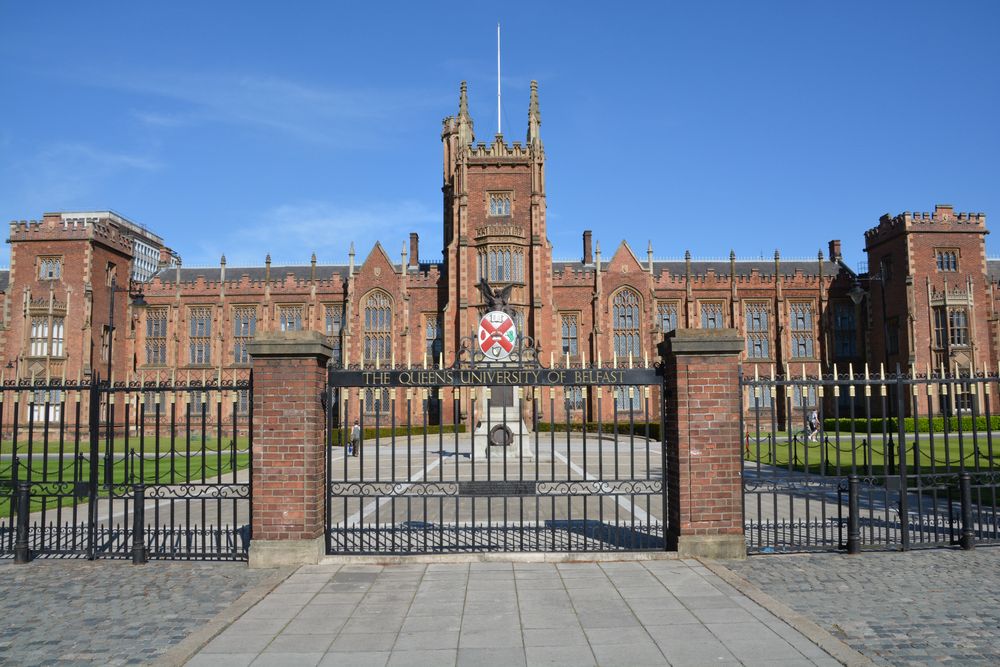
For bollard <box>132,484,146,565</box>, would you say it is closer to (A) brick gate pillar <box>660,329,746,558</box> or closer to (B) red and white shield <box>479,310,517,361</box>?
(A) brick gate pillar <box>660,329,746,558</box>

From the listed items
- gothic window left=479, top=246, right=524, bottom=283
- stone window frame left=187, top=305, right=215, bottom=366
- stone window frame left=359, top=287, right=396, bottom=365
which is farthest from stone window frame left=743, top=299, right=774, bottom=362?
stone window frame left=187, top=305, right=215, bottom=366

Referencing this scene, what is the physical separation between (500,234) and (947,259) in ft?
89.4

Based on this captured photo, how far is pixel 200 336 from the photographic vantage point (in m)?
48.5

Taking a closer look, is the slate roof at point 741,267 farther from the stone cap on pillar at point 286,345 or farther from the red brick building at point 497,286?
the stone cap on pillar at point 286,345

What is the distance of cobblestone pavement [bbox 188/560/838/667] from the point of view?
17.9 feet

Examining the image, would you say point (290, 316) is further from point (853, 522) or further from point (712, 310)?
point (853, 522)

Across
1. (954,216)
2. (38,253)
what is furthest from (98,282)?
(954,216)

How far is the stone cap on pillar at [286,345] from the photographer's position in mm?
8641

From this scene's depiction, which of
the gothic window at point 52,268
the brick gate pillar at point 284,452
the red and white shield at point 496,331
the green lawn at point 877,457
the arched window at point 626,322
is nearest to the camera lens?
the brick gate pillar at point 284,452

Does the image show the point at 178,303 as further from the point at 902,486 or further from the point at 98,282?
the point at 902,486

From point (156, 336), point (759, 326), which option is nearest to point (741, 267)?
point (759, 326)

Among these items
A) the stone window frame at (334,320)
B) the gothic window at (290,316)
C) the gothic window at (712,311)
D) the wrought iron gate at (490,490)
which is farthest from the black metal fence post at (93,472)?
the gothic window at (712,311)

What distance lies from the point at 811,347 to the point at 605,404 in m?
15.4

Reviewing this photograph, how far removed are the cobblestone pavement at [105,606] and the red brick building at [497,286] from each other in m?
31.1
